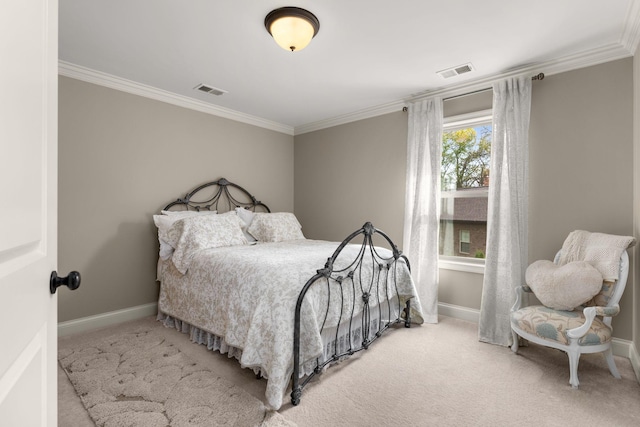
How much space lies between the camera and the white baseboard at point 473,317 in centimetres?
250

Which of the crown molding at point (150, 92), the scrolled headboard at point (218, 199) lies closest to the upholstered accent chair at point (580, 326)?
the scrolled headboard at point (218, 199)

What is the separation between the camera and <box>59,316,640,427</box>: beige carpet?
5.91 feet

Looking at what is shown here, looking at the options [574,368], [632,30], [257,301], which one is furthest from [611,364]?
[257,301]

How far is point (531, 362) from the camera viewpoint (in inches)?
97.1

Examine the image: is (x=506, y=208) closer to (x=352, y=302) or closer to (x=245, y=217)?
(x=352, y=302)

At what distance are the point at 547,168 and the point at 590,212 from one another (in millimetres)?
495

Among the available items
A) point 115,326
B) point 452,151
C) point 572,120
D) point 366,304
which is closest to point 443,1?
point 572,120

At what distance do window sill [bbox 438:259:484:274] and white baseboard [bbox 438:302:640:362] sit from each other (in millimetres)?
411

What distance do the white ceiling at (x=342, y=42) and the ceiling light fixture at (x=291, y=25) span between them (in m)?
0.05

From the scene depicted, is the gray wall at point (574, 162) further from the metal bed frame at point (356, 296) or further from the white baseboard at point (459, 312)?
the metal bed frame at point (356, 296)

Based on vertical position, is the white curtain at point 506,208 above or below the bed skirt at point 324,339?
above

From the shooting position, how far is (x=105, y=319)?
3143 mm

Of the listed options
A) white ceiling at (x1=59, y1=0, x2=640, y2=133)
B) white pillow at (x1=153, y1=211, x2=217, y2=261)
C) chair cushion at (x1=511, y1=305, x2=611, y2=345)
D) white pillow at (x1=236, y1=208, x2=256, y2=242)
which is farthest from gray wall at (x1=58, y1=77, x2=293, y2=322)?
chair cushion at (x1=511, y1=305, x2=611, y2=345)

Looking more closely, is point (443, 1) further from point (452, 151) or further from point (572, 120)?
point (452, 151)
